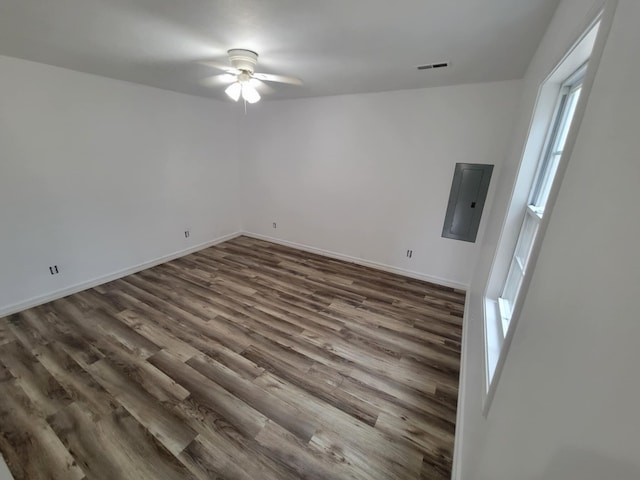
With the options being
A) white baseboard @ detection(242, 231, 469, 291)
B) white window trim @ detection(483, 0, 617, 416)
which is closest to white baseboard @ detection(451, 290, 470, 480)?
white window trim @ detection(483, 0, 617, 416)

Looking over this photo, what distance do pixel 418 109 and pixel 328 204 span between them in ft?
5.65

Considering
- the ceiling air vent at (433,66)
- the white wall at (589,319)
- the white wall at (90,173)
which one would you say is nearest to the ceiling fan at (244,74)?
the ceiling air vent at (433,66)

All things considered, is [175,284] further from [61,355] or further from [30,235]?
[30,235]

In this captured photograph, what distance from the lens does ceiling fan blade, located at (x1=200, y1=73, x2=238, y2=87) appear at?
234 centimetres

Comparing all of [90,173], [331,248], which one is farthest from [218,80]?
[331,248]

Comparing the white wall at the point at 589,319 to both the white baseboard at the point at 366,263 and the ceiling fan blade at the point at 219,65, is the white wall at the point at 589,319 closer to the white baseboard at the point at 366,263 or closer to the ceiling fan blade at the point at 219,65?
the ceiling fan blade at the point at 219,65

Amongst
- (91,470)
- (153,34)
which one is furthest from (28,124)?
(91,470)

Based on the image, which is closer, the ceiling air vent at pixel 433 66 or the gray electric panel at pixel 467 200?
the ceiling air vent at pixel 433 66

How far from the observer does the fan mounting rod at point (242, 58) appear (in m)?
1.90

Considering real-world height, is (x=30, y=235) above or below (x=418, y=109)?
below

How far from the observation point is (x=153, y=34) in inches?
66.3

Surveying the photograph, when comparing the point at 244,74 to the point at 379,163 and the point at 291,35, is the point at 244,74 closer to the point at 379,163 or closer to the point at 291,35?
the point at 291,35

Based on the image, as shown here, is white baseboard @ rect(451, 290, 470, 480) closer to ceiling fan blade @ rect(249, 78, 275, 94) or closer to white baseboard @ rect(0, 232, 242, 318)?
ceiling fan blade @ rect(249, 78, 275, 94)

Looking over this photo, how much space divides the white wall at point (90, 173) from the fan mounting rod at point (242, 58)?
187cm
